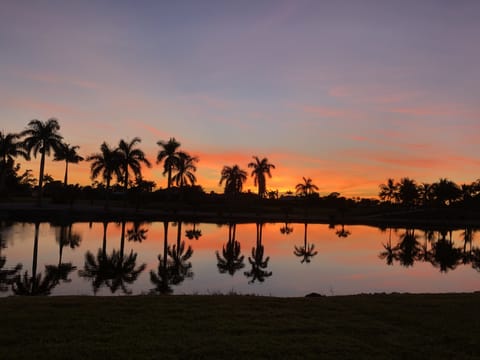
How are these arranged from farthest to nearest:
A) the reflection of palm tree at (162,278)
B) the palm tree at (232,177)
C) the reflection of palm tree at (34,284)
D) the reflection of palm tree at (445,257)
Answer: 1. the palm tree at (232,177)
2. the reflection of palm tree at (445,257)
3. the reflection of palm tree at (162,278)
4. the reflection of palm tree at (34,284)

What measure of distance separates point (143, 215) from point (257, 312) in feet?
137

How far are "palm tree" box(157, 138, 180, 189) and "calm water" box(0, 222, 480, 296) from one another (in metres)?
32.4

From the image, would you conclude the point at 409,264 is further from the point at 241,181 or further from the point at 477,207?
the point at 477,207

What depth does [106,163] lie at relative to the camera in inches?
2126

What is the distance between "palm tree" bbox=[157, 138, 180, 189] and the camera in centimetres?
5925

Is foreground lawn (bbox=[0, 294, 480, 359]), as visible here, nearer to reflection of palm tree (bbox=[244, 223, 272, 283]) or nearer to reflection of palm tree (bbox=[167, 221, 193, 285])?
reflection of palm tree (bbox=[167, 221, 193, 285])

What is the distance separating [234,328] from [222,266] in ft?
37.7

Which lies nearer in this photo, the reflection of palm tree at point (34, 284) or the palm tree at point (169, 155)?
the reflection of palm tree at point (34, 284)

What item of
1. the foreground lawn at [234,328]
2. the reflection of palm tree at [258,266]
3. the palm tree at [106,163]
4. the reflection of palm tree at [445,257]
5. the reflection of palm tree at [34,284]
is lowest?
the reflection of palm tree at [34,284]

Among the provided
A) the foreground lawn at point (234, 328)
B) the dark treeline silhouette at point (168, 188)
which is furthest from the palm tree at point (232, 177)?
the foreground lawn at point (234, 328)

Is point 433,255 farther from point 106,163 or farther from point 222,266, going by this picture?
point 106,163

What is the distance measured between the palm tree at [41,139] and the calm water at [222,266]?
23.9 meters

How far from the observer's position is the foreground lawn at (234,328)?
17.6 ft

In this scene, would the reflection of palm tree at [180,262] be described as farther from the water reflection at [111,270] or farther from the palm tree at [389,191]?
the palm tree at [389,191]
